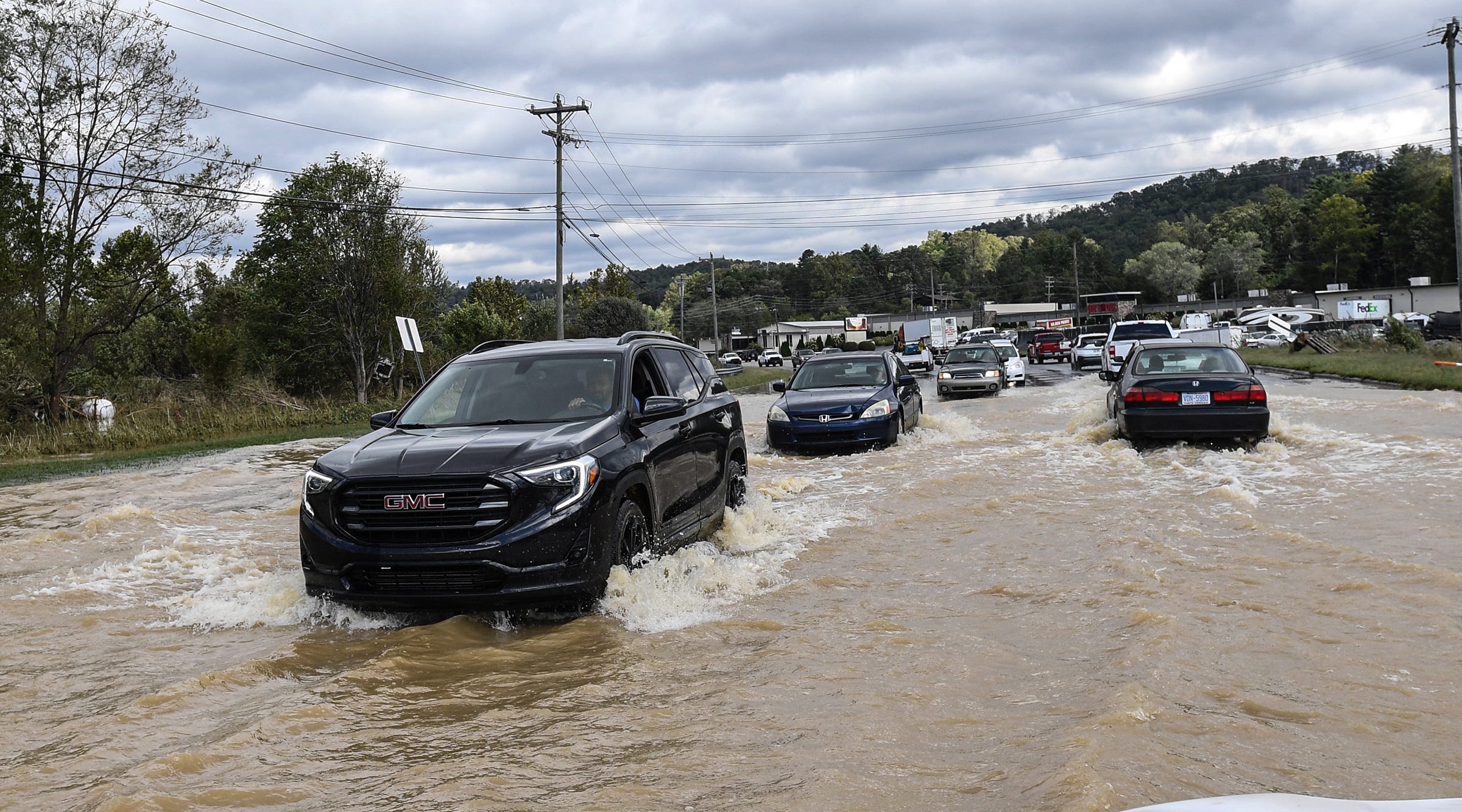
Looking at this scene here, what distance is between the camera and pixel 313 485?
252 inches

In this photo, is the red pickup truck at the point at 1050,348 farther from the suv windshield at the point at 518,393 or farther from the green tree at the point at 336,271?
the suv windshield at the point at 518,393

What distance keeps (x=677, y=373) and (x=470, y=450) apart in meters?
2.87

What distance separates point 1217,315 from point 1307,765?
3933 inches

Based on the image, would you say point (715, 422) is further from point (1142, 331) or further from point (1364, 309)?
point (1364, 309)

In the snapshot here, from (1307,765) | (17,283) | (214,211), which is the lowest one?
(1307,765)

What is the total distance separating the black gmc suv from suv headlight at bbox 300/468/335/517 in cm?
1

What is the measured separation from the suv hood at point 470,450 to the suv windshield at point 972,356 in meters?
23.8

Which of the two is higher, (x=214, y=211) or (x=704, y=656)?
(x=214, y=211)

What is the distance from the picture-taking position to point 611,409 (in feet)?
23.7

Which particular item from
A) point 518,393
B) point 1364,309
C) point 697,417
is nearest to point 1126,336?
point 697,417

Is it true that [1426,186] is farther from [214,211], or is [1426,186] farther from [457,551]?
[457,551]

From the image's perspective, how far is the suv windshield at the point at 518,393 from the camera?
7.36m

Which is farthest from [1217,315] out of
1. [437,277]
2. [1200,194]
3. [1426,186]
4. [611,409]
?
[1200,194]

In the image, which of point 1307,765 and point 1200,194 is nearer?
point 1307,765
